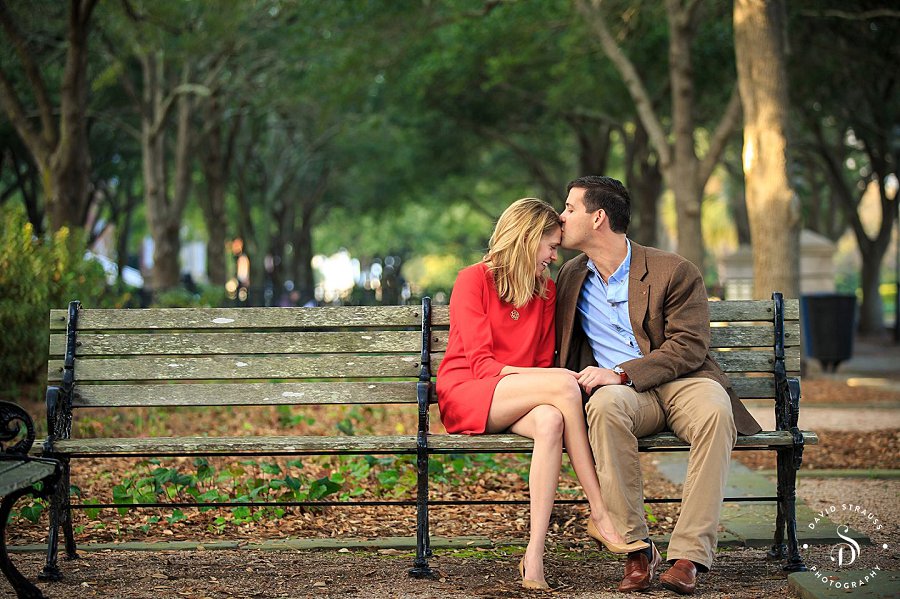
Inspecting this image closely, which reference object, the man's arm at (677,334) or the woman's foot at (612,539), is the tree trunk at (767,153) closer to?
the man's arm at (677,334)

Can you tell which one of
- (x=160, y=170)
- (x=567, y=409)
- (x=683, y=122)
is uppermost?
(x=683, y=122)

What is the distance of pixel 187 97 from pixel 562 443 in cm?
1849

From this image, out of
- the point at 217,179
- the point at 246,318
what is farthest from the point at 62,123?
the point at 217,179

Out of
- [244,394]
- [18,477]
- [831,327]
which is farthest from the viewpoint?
[831,327]

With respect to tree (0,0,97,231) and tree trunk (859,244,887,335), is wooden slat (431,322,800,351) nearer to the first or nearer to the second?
tree (0,0,97,231)

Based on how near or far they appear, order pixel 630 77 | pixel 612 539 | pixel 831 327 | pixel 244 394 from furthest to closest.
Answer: pixel 630 77, pixel 831 327, pixel 244 394, pixel 612 539

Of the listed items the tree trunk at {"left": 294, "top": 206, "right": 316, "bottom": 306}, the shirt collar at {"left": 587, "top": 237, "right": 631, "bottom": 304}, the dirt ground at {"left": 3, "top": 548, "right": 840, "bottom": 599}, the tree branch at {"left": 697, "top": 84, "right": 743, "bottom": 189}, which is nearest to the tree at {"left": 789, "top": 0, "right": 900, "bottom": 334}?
the tree branch at {"left": 697, "top": 84, "right": 743, "bottom": 189}

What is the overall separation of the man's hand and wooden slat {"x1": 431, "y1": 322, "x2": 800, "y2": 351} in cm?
76

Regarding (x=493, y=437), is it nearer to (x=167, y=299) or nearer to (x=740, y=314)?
(x=740, y=314)

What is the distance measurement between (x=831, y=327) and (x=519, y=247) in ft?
39.2

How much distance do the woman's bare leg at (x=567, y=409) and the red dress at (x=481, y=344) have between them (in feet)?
0.33

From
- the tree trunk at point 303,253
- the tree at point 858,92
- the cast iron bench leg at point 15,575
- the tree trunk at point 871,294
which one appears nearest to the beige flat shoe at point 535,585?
the cast iron bench leg at point 15,575

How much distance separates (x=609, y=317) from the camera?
17.8 feet

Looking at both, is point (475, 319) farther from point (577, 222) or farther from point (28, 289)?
point (28, 289)
